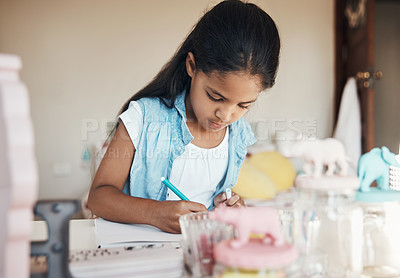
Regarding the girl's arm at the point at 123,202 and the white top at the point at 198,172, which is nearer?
the girl's arm at the point at 123,202

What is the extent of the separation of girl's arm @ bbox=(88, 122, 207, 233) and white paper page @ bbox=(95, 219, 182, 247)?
1cm

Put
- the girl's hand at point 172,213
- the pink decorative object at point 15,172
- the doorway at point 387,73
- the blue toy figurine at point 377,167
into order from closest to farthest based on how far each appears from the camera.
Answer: the pink decorative object at point 15,172 < the blue toy figurine at point 377,167 < the girl's hand at point 172,213 < the doorway at point 387,73

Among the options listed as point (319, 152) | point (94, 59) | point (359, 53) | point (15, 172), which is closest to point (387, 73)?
point (359, 53)

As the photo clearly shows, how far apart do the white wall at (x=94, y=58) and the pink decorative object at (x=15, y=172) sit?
2.58m

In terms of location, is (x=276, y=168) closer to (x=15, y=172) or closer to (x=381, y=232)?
(x=381, y=232)

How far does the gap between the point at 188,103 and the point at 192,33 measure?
0.70 ft

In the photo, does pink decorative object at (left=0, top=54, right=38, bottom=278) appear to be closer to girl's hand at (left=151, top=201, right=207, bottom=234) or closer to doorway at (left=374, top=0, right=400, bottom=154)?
girl's hand at (left=151, top=201, right=207, bottom=234)

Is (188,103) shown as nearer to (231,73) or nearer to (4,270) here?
(231,73)

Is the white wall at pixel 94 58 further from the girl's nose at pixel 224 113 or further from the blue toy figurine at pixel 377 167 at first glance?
the blue toy figurine at pixel 377 167

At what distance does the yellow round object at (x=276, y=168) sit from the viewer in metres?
2.89

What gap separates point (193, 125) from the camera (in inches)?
48.3

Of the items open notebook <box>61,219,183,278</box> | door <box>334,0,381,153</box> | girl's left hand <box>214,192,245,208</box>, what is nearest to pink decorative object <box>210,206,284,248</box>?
open notebook <box>61,219,183,278</box>

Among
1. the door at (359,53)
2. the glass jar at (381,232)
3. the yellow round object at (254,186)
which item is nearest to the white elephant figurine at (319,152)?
the glass jar at (381,232)

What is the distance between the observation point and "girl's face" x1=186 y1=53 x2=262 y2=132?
3.16 ft
